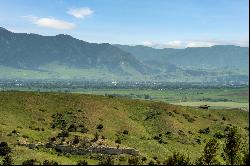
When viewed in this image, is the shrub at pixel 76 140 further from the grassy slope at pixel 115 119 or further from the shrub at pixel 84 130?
the shrub at pixel 84 130

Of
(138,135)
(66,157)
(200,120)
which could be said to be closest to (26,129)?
(66,157)

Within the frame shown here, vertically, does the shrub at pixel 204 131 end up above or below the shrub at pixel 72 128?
below

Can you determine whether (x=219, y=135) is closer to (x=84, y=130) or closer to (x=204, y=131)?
(x=204, y=131)

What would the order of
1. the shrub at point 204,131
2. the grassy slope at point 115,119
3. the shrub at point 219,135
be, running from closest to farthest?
the grassy slope at point 115,119
the shrub at point 219,135
the shrub at point 204,131

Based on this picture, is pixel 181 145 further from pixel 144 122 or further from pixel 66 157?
pixel 66 157

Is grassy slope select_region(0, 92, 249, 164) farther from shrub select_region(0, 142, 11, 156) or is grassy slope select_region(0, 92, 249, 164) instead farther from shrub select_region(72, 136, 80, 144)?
shrub select_region(72, 136, 80, 144)

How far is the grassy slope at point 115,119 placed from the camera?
134 metres

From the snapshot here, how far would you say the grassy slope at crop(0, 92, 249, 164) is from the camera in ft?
441

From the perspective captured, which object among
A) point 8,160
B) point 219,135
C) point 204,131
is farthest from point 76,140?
point 219,135

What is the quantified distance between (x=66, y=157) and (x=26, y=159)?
13668mm

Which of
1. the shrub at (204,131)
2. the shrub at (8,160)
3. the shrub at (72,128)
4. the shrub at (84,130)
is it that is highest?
the shrub at (72,128)

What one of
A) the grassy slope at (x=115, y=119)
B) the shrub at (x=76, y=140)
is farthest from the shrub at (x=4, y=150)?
the shrub at (x=76, y=140)

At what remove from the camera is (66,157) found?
11575 cm

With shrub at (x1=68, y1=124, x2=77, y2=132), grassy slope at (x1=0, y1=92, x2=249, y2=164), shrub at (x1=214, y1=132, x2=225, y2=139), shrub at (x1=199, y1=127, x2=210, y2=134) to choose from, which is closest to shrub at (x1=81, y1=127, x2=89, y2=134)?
grassy slope at (x1=0, y1=92, x2=249, y2=164)
